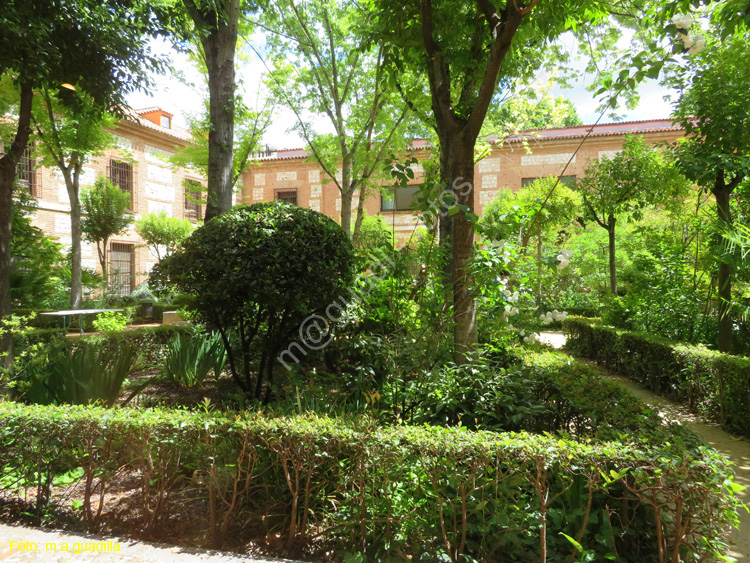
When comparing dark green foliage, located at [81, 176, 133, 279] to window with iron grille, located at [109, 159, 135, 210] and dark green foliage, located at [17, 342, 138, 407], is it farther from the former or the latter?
dark green foliage, located at [17, 342, 138, 407]

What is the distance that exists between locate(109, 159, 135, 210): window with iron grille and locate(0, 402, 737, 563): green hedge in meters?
18.4

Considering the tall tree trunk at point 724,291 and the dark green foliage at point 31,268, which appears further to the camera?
the dark green foliage at point 31,268

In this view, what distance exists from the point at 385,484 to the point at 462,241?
2.27 m

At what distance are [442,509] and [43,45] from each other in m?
5.32

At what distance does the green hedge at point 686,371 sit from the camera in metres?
4.19

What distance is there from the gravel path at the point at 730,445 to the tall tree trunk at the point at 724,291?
1085mm

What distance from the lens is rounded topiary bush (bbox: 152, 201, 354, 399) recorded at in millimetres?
3562

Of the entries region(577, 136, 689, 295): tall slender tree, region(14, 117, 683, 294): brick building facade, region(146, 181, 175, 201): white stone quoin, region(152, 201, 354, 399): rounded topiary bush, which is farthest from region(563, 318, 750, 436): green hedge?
region(146, 181, 175, 201): white stone quoin

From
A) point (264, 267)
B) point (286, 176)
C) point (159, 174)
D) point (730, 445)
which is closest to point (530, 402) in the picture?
point (264, 267)

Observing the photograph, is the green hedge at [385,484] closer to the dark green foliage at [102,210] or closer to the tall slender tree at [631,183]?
the tall slender tree at [631,183]

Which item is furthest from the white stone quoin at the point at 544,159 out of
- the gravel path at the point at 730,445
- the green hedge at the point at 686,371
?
the gravel path at the point at 730,445

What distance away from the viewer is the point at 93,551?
Result: 2.20m

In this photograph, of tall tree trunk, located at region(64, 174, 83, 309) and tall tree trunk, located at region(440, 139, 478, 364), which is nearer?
tall tree trunk, located at region(440, 139, 478, 364)

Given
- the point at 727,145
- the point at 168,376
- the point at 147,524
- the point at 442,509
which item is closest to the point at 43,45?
the point at 168,376
